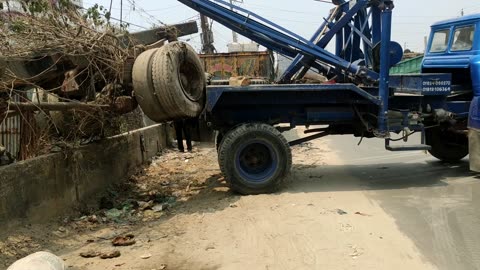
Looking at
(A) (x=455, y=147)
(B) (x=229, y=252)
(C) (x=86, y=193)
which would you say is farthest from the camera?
(A) (x=455, y=147)

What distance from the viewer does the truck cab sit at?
7691 mm

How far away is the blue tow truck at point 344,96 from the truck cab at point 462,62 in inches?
0.7

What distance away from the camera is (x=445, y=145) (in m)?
9.44

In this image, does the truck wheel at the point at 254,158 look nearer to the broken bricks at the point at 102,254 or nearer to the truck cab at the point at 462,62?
the broken bricks at the point at 102,254

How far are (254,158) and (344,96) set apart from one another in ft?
5.50

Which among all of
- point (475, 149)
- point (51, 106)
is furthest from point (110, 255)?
point (475, 149)

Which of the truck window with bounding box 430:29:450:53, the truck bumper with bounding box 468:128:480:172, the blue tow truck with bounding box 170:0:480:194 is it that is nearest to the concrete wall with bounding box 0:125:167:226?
the blue tow truck with bounding box 170:0:480:194

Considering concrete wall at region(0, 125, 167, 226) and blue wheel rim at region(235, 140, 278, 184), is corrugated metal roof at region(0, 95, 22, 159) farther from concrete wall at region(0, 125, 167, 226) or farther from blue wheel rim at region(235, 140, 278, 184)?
blue wheel rim at region(235, 140, 278, 184)

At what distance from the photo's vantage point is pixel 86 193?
6773mm

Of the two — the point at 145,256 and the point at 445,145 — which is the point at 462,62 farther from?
the point at 145,256

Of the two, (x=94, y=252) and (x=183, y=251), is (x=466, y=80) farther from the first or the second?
(x=94, y=252)

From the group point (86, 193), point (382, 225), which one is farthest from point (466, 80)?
point (86, 193)

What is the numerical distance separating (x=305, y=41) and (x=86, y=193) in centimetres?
414

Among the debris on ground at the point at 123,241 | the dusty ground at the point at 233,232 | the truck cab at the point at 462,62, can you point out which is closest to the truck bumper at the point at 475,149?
the truck cab at the point at 462,62
